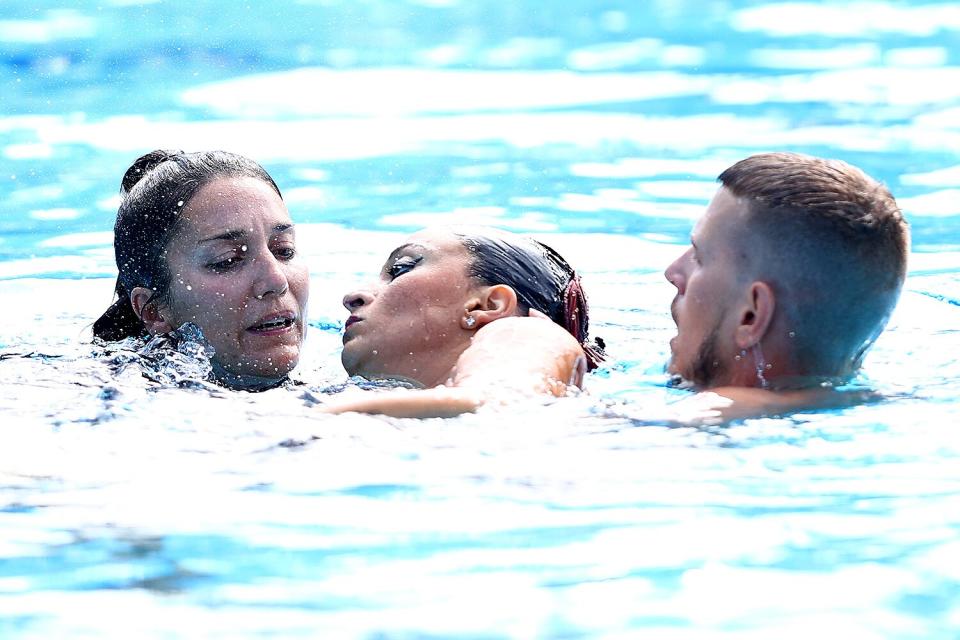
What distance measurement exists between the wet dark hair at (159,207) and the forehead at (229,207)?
0.10 feet

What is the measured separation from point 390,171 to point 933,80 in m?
4.20

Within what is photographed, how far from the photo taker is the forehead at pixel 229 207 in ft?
15.0

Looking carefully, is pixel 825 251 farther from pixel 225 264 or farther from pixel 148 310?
pixel 148 310

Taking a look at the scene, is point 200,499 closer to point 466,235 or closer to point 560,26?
point 466,235

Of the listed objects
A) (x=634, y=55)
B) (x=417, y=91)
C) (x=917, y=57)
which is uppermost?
(x=634, y=55)

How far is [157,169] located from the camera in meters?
4.75

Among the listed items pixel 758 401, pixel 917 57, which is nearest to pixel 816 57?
pixel 917 57

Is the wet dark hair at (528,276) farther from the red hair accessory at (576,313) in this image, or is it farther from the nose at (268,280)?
the nose at (268,280)

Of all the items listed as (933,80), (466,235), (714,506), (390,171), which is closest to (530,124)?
(390,171)

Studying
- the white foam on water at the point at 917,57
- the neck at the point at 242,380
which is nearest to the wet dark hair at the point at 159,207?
the neck at the point at 242,380

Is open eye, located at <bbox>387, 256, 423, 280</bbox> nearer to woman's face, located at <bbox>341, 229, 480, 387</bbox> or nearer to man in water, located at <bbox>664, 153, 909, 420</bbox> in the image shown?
woman's face, located at <bbox>341, 229, 480, 387</bbox>

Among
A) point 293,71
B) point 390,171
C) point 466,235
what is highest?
point 293,71

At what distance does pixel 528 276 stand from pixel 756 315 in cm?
86

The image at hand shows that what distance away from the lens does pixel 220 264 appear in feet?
14.9
